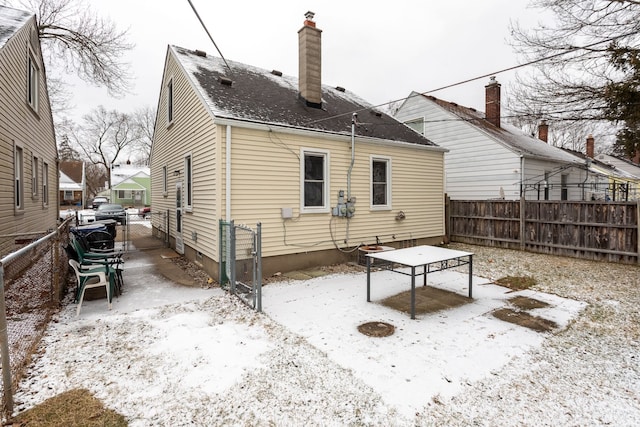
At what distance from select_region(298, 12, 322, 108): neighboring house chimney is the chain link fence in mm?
7074

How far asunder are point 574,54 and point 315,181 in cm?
652

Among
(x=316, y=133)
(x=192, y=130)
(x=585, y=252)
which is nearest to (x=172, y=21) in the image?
(x=192, y=130)

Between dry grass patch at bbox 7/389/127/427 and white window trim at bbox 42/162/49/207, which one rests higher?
white window trim at bbox 42/162/49/207

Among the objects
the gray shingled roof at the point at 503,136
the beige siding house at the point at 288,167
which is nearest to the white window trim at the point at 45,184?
the beige siding house at the point at 288,167

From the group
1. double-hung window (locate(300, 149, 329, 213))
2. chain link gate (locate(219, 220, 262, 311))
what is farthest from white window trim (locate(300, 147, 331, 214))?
chain link gate (locate(219, 220, 262, 311))

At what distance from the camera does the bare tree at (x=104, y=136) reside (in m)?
50.3

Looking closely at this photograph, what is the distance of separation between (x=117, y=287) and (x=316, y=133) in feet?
17.7

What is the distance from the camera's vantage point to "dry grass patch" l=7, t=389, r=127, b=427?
2.60 m

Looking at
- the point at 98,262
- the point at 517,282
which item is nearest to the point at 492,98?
the point at 517,282

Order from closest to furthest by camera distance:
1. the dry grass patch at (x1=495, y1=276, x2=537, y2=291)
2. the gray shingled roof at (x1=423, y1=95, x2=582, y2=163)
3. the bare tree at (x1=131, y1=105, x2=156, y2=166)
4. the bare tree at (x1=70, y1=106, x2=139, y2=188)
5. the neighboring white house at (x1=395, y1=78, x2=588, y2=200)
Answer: the dry grass patch at (x1=495, y1=276, x2=537, y2=291), the neighboring white house at (x1=395, y1=78, x2=588, y2=200), the gray shingled roof at (x1=423, y1=95, x2=582, y2=163), the bare tree at (x1=70, y1=106, x2=139, y2=188), the bare tree at (x1=131, y1=105, x2=156, y2=166)

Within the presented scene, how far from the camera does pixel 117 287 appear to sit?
19.7ft

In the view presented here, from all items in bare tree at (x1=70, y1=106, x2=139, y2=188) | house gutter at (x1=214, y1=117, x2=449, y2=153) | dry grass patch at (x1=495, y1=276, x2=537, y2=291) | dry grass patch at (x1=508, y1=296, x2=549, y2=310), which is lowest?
dry grass patch at (x1=508, y1=296, x2=549, y2=310)

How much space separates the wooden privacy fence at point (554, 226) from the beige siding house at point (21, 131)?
12007mm

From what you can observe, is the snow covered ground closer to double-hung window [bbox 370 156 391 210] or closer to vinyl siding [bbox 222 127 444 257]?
vinyl siding [bbox 222 127 444 257]
